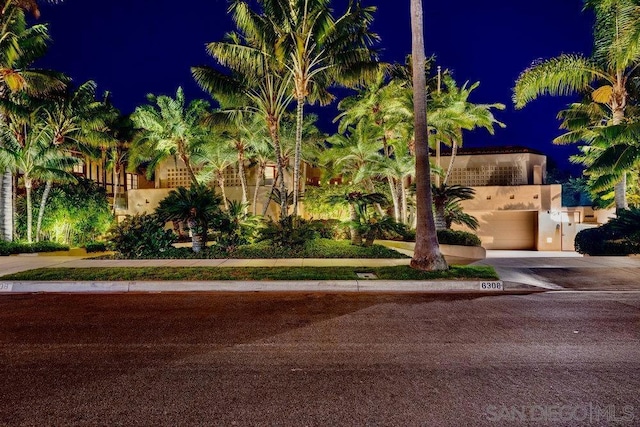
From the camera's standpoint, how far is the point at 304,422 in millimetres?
3508

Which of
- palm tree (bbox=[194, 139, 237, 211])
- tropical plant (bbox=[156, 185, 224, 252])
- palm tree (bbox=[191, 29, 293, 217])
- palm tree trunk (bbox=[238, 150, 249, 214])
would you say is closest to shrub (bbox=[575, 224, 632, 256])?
palm tree (bbox=[191, 29, 293, 217])

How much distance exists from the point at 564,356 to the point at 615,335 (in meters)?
1.50

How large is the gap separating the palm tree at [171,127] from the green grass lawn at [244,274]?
12482 mm

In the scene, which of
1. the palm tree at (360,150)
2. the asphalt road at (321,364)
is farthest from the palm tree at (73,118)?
the asphalt road at (321,364)

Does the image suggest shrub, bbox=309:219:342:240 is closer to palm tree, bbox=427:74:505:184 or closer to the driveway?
palm tree, bbox=427:74:505:184

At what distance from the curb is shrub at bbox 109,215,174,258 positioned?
Result: 4086 mm

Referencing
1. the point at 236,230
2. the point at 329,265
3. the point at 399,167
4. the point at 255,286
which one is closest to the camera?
the point at 255,286

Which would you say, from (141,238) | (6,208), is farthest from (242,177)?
(141,238)

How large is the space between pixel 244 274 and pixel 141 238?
17.9 ft

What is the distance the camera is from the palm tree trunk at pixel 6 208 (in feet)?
58.6

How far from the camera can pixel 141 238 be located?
14.1m

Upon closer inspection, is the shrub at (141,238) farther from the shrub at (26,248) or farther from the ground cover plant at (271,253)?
the shrub at (26,248)

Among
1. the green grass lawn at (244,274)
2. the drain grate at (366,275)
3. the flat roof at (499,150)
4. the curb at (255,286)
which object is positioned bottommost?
the curb at (255,286)

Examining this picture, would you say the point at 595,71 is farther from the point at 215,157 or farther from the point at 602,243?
the point at 215,157
